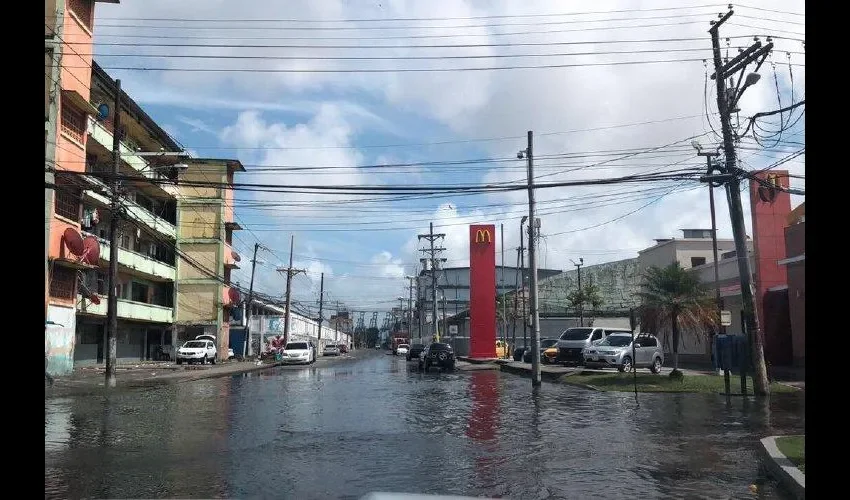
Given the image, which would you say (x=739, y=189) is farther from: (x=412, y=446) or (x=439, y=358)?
(x=439, y=358)

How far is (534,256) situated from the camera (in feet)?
84.4

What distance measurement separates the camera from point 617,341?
28547mm

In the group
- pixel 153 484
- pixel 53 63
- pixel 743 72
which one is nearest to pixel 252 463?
pixel 153 484

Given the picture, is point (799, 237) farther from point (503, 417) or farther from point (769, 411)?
point (503, 417)

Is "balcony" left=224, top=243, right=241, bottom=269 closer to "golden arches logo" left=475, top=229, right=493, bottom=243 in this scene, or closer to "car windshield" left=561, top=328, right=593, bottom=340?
"golden arches logo" left=475, top=229, right=493, bottom=243

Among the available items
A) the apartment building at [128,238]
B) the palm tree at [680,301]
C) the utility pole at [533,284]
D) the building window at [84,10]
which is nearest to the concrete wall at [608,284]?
the apartment building at [128,238]

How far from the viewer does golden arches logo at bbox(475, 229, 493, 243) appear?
51906mm

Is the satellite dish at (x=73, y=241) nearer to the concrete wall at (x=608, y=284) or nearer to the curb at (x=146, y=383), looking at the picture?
the curb at (x=146, y=383)

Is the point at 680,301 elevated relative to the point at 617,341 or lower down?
elevated

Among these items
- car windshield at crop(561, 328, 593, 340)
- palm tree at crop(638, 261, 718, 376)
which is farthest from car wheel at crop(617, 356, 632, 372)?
palm tree at crop(638, 261, 718, 376)

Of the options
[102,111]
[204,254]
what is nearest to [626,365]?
[102,111]

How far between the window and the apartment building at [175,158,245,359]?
70.5 feet

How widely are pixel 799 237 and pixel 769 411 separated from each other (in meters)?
13.9

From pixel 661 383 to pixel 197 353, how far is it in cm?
3150
